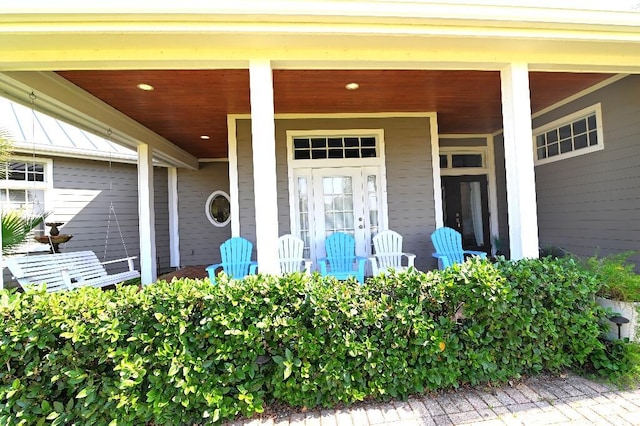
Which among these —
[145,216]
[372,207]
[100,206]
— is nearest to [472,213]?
[372,207]

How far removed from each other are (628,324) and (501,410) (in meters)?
1.24

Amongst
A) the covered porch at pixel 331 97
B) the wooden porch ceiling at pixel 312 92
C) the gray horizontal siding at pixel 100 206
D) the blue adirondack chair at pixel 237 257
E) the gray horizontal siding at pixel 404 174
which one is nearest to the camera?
the covered porch at pixel 331 97

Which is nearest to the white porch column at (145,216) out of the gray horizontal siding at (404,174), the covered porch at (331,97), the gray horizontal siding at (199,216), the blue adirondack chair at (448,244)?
the covered porch at (331,97)

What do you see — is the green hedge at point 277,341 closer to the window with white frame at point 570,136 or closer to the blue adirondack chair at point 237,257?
the blue adirondack chair at point 237,257

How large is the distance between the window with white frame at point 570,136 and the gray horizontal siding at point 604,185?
0.08 m

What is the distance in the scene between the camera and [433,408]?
1897 millimetres

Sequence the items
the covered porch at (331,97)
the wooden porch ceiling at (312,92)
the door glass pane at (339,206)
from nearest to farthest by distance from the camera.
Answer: the covered porch at (331,97) → the wooden porch ceiling at (312,92) → the door glass pane at (339,206)

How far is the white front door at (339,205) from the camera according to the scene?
480 centimetres

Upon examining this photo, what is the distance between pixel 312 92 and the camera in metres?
3.90

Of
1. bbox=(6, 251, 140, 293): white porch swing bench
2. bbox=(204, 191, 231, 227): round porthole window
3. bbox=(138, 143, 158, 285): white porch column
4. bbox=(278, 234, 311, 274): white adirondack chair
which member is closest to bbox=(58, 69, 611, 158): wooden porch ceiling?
bbox=(138, 143, 158, 285): white porch column

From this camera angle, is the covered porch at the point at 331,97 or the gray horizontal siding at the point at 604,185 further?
the gray horizontal siding at the point at 604,185

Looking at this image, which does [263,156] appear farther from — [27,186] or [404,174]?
[27,186]

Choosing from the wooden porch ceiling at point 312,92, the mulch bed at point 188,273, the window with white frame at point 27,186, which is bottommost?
the mulch bed at point 188,273

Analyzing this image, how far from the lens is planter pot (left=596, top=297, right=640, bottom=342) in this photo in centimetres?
222
